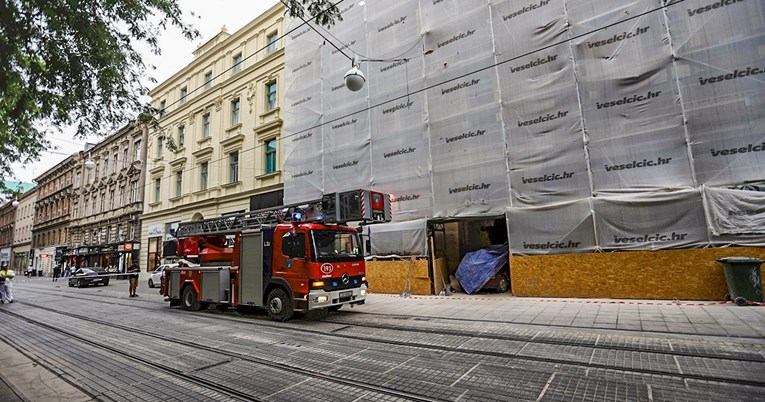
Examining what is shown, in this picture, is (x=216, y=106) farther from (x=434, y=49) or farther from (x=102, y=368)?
(x=102, y=368)

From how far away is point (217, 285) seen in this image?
1034 cm

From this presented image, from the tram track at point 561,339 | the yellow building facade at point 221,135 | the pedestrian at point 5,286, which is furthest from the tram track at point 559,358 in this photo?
the yellow building facade at point 221,135

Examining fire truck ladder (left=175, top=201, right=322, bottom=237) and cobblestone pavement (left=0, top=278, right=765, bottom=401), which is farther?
fire truck ladder (left=175, top=201, right=322, bottom=237)

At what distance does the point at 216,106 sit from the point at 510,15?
20.7 metres

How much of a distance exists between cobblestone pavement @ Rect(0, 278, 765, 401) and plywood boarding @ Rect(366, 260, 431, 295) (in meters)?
3.88

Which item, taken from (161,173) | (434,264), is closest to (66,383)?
(434,264)

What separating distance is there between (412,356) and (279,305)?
4577 mm

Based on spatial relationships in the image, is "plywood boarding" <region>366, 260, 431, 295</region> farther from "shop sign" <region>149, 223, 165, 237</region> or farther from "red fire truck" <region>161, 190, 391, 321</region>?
"shop sign" <region>149, 223, 165, 237</region>

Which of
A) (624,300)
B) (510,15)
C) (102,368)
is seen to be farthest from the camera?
(510,15)

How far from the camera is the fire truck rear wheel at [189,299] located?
11.2m

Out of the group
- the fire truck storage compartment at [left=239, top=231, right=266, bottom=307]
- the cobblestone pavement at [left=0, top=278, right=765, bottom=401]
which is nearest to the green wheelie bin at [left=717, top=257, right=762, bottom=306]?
the cobblestone pavement at [left=0, top=278, right=765, bottom=401]

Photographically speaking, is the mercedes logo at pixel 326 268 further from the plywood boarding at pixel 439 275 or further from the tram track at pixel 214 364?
the plywood boarding at pixel 439 275

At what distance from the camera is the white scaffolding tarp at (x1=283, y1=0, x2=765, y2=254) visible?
9211mm

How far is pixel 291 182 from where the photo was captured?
18422mm
